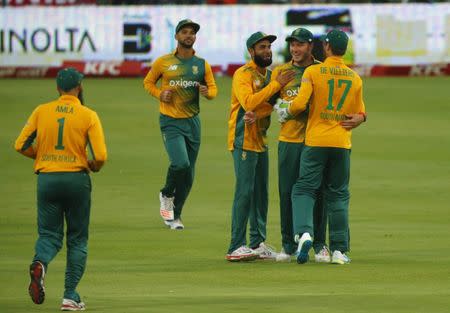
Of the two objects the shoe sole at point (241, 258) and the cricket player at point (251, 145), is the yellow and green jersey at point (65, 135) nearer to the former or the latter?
the cricket player at point (251, 145)

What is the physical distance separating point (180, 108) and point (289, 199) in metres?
2.95

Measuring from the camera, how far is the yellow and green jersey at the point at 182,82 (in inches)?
611

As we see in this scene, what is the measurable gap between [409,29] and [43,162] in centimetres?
2545

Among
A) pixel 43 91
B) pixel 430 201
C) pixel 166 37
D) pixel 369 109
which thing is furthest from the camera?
pixel 166 37

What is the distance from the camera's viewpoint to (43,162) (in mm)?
10492

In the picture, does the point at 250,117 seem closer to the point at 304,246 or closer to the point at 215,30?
the point at 304,246

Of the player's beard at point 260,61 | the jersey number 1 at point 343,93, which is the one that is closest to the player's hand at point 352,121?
the jersey number 1 at point 343,93

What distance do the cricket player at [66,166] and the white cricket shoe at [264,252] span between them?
9.57 feet

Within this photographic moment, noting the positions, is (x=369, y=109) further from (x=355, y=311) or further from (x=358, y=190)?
(x=355, y=311)

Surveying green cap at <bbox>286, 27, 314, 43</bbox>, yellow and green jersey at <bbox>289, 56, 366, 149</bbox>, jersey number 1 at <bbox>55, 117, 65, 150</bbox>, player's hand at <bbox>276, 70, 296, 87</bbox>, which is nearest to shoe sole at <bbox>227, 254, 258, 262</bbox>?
yellow and green jersey at <bbox>289, 56, 366, 149</bbox>

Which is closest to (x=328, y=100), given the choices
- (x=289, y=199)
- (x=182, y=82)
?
(x=289, y=199)

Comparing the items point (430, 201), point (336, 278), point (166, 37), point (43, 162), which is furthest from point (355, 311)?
point (166, 37)

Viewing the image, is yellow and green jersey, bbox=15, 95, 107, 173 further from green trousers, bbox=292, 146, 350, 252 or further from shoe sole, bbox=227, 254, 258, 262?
shoe sole, bbox=227, 254, 258, 262

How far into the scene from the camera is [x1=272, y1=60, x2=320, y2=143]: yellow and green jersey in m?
12.6
